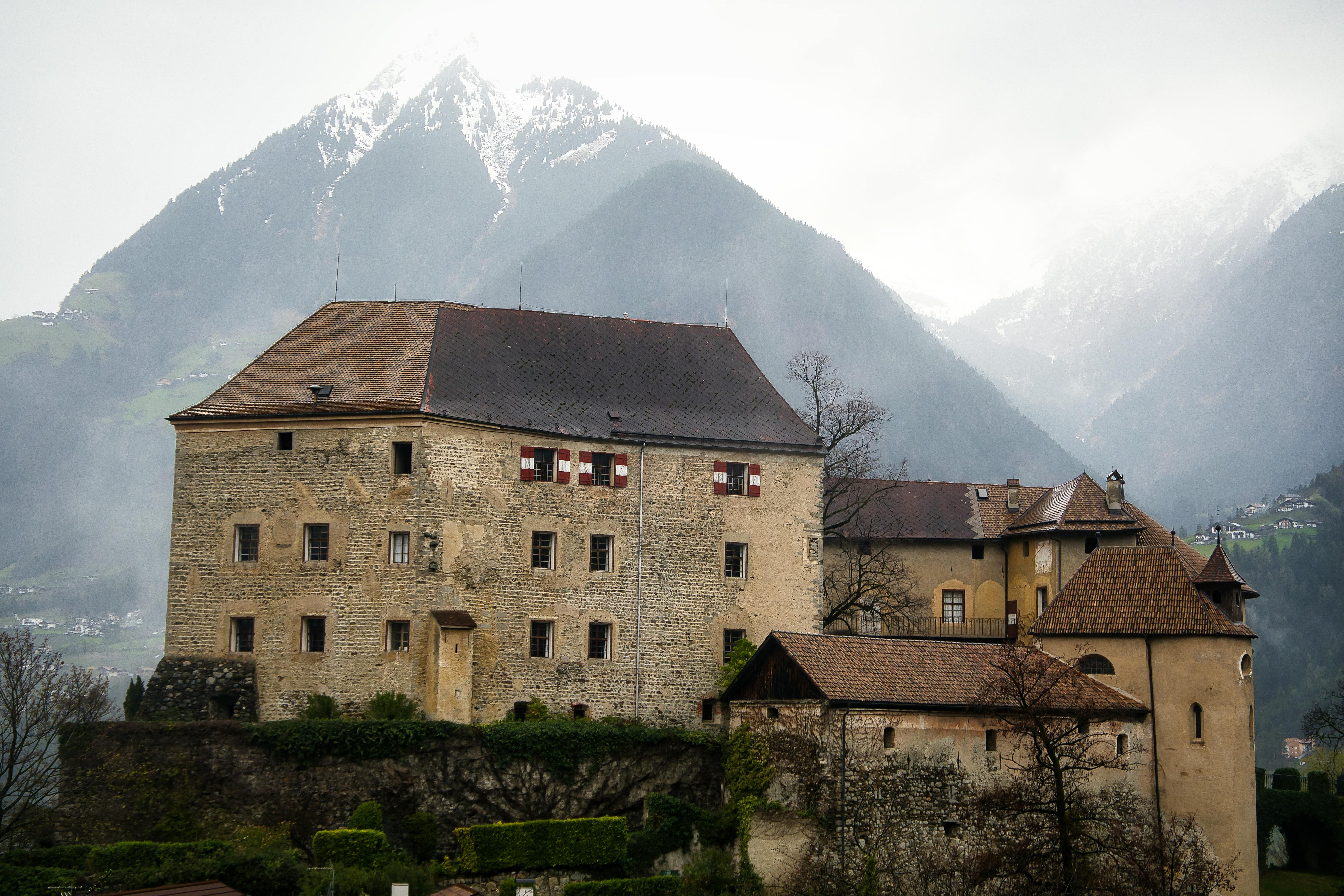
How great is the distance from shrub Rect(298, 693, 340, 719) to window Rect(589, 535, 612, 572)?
888 cm

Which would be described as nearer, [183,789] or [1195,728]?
[183,789]

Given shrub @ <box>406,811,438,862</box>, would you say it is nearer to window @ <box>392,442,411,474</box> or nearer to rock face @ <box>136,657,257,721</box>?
rock face @ <box>136,657,257,721</box>

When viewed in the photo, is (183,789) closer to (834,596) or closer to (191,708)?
(191,708)

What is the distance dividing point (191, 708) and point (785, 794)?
17.3m

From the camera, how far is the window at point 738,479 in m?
45.7

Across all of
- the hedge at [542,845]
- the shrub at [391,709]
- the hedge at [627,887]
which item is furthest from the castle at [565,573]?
the hedge at [627,887]

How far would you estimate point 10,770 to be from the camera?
38750mm

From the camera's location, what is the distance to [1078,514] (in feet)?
172

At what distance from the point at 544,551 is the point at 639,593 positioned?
11.0 ft

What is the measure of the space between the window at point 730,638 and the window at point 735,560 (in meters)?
1.71

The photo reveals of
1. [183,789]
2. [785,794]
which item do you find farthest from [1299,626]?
[183,789]

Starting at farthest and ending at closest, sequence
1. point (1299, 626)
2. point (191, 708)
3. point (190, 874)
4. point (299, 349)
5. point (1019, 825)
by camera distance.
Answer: point (1299, 626), point (299, 349), point (191, 708), point (1019, 825), point (190, 874)

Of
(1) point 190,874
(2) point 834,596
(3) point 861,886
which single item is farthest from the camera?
(2) point 834,596

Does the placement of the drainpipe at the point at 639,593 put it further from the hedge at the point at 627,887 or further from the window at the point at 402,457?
the window at the point at 402,457
